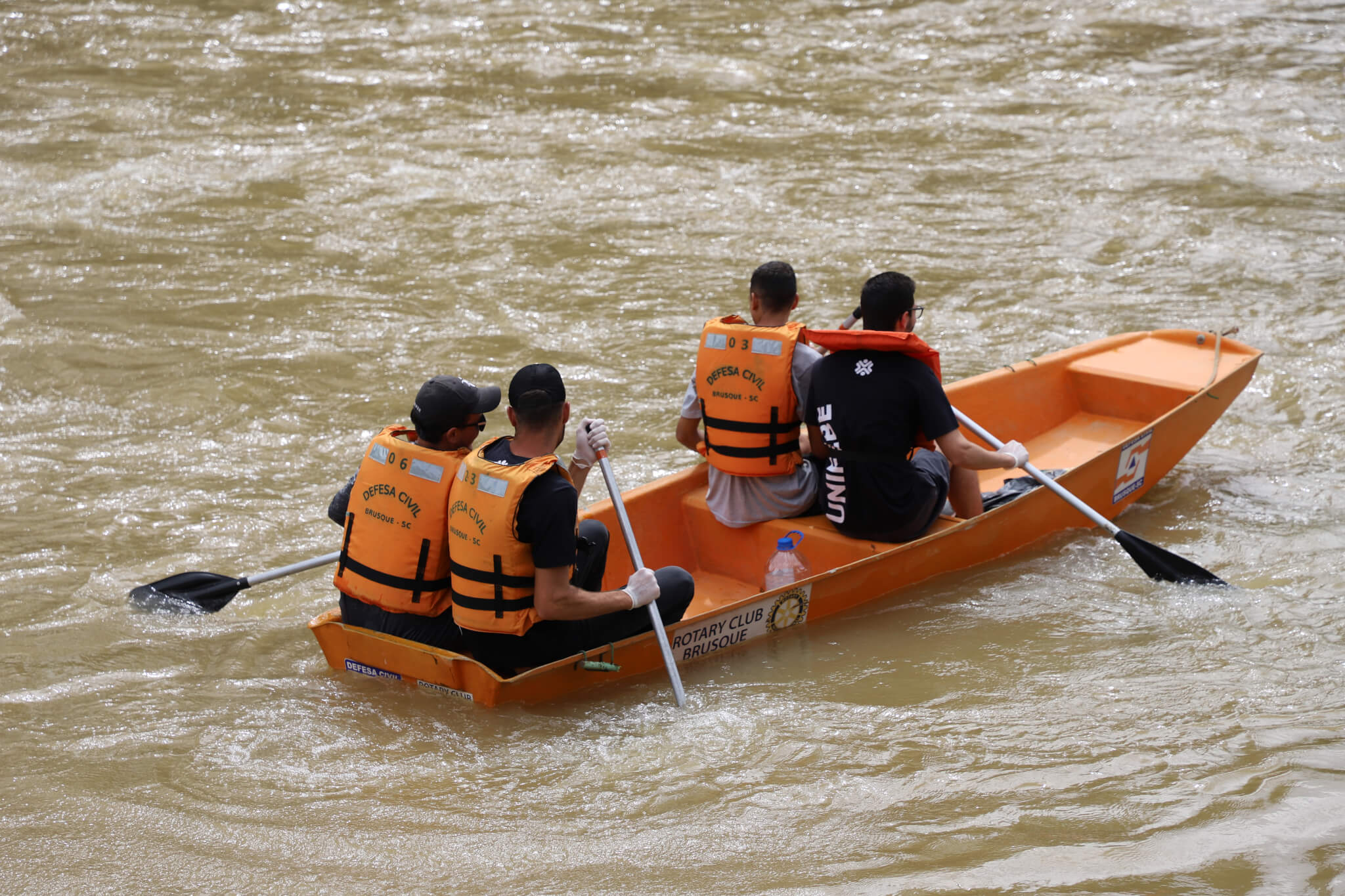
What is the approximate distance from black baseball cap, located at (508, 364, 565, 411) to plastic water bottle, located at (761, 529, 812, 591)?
1.56 m

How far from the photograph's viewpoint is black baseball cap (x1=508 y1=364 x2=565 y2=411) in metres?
3.82

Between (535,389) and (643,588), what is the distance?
79cm

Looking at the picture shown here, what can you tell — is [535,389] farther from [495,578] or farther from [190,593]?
[190,593]

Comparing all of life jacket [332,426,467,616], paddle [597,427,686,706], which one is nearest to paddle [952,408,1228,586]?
paddle [597,427,686,706]

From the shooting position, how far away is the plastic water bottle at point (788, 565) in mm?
5105

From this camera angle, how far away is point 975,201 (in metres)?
10.7

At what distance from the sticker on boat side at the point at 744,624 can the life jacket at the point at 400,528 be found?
86 centimetres

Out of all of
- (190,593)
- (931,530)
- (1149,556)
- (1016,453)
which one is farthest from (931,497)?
(190,593)

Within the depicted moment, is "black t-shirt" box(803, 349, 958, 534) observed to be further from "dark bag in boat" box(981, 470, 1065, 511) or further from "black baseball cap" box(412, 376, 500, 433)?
"black baseball cap" box(412, 376, 500, 433)

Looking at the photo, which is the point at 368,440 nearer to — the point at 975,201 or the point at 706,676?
the point at 706,676

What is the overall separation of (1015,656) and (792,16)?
41.5 feet

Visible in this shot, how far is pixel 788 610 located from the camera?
15.6 feet

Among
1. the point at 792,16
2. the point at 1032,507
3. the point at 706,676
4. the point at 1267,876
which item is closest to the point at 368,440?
the point at 706,676

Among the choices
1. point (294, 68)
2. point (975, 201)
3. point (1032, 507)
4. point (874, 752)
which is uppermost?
point (294, 68)
